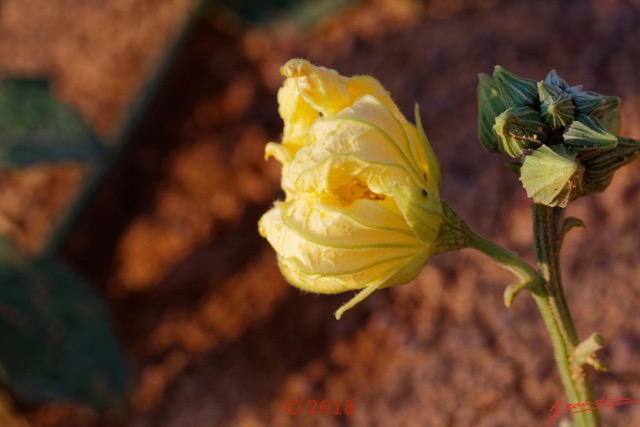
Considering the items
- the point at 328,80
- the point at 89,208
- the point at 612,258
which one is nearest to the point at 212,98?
the point at 89,208

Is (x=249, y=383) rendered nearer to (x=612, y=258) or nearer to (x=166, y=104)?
(x=612, y=258)

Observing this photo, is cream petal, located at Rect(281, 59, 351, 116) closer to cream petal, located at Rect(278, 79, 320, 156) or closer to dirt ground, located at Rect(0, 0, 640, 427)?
cream petal, located at Rect(278, 79, 320, 156)

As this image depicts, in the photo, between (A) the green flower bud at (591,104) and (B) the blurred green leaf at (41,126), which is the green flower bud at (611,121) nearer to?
(A) the green flower bud at (591,104)

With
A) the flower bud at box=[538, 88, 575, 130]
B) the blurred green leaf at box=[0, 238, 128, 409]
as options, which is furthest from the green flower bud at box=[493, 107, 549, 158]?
the blurred green leaf at box=[0, 238, 128, 409]

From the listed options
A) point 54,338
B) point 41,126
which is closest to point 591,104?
point 54,338

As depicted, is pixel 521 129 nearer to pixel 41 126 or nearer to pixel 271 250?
pixel 271 250

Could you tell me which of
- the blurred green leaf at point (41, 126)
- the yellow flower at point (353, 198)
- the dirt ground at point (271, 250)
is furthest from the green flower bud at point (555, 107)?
the blurred green leaf at point (41, 126)
